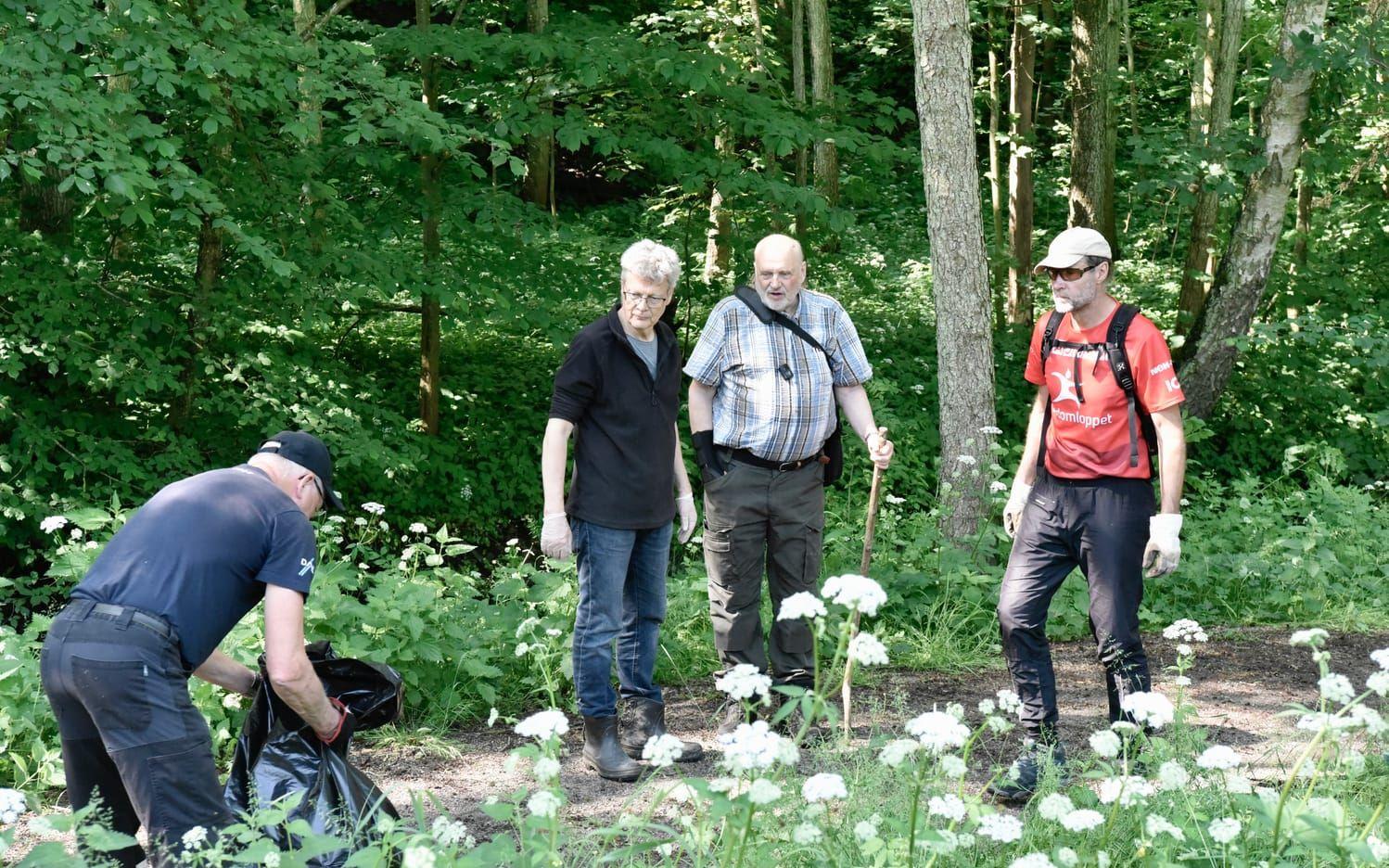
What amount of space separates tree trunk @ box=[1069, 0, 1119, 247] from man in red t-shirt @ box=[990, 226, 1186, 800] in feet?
31.6

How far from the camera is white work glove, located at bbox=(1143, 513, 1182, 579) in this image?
13.3 feet

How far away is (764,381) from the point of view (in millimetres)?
4793

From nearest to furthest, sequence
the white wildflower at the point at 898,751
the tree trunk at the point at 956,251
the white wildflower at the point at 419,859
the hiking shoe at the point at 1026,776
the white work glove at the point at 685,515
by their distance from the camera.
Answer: the white wildflower at the point at 419,859
the white wildflower at the point at 898,751
the hiking shoe at the point at 1026,776
the white work glove at the point at 685,515
the tree trunk at the point at 956,251

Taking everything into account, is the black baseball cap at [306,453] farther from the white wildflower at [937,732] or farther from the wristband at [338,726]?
the white wildflower at [937,732]

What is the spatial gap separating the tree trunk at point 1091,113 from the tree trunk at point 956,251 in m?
6.43

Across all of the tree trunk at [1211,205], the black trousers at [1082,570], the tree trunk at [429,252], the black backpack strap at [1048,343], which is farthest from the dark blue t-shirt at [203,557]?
the tree trunk at [1211,205]

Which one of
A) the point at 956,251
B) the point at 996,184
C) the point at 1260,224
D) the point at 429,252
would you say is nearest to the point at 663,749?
the point at 956,251

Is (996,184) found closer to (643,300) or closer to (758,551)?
(758,551)

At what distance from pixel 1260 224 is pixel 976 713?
6630 millimetres

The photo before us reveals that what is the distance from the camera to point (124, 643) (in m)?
2.97

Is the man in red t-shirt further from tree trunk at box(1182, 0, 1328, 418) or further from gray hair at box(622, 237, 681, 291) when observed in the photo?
tree trunk at box(1182, 0, 1328, 418)

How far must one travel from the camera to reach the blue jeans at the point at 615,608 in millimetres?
4418

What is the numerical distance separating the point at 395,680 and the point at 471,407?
7.83m

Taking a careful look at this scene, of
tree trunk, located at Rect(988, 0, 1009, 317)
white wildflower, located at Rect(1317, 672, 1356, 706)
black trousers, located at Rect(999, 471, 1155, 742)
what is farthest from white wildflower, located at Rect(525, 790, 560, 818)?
tree trunk, located at Rect(988, 0, 1009, 317)
